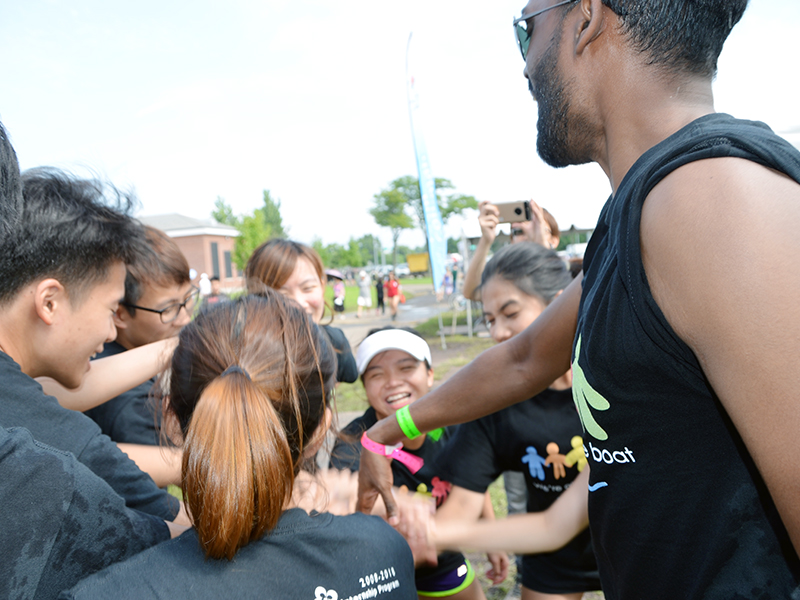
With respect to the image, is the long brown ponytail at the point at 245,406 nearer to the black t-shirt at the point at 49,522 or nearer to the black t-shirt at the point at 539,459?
the black t-shirt at the point at 49,522

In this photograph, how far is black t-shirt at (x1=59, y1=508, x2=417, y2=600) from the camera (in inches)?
42.1

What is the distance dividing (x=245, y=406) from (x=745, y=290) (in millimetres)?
995

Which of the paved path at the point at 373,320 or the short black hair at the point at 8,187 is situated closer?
the short black hair at the point at 8,187

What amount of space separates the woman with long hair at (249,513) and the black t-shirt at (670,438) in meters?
0.61

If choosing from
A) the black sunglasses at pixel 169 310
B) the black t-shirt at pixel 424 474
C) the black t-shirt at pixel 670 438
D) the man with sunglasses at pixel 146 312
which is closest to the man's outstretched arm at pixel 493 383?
the black t-shirt at pixel 424 474

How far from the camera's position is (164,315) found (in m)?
2.83

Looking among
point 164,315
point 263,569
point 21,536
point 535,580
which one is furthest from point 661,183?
point 164,315

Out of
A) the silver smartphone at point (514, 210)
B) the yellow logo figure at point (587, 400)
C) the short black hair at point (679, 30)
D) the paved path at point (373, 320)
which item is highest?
the short black hair at point (679, 30)

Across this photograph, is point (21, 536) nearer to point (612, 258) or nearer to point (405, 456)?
point (612, 258)

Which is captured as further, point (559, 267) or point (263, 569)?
point (559, 267)

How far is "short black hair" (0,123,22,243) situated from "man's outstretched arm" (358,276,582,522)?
52.6 inches

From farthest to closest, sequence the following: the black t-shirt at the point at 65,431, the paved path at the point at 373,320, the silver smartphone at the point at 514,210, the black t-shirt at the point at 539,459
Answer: the paved path at the point at 373,320
the silver smartphone at the point at 514,210
the black t-shirt at the point at 539,459
the black t-shirt at the point at 65,431

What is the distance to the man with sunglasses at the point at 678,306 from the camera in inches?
28.8

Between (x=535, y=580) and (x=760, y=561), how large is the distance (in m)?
1.54
